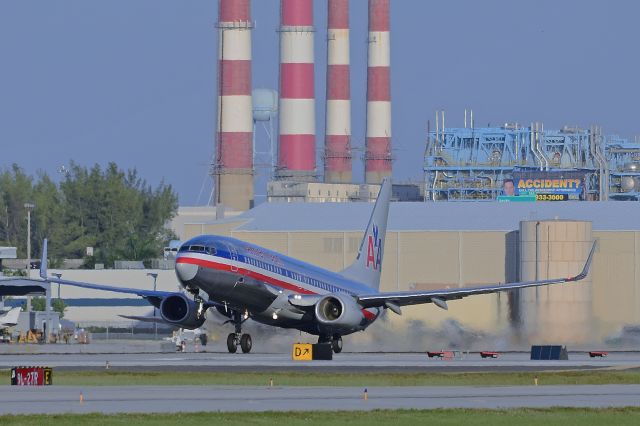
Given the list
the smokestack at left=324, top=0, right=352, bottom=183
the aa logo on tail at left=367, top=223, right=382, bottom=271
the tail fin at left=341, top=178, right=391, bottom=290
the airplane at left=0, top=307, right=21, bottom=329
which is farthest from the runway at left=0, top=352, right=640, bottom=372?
the smokestack at left=324, top=0, right=352, bottom=183

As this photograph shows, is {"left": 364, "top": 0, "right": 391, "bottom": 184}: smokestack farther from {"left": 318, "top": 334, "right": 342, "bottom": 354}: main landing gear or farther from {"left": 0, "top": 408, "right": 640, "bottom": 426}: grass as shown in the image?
{"left": 0, "top": 408, "right": 640, "bottom": 426}: grass

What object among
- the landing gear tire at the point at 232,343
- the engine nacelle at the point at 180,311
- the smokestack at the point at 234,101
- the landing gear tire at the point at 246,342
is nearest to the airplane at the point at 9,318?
the engine nacelle at the point at 180,311

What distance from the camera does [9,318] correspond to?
314 ft

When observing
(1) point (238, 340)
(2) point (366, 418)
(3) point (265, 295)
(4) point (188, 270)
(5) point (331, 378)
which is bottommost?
(5) point (331, 378)

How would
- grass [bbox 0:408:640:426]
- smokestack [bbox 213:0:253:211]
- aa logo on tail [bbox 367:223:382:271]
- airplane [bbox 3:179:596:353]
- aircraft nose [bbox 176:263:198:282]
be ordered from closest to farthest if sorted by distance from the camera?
grass [bbox 0:408:640:426] → aircraft nose [bbox 176:263:198:282] → airplane [bbox 3:179:596:353] → aa logo on tail [bbox 367:223:382:271] → smokestack [bbox 213:0:253:211]

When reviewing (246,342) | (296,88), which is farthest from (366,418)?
(296,88)

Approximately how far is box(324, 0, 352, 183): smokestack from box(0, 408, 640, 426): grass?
136m

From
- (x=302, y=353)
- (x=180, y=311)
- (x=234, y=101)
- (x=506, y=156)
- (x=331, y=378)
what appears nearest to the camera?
(x=331, y=378)

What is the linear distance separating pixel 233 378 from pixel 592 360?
69.4 ft

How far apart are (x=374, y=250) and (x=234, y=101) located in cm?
7350

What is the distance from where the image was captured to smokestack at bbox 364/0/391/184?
174m

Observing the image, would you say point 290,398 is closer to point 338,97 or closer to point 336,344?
point 336,344

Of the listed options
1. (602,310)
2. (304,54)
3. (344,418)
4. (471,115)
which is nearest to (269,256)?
(344,418)

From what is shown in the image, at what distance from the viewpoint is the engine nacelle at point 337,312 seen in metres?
66.8
